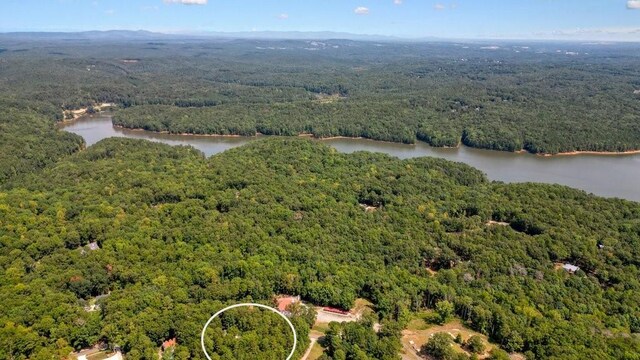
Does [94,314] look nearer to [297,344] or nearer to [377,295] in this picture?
[297,344]

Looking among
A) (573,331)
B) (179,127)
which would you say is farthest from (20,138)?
(573,331)

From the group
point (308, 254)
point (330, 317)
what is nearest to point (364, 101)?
point (308, 254)

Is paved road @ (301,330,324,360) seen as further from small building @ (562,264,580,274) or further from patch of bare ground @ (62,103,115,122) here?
patch of bare ground @ (62,103,115,122)

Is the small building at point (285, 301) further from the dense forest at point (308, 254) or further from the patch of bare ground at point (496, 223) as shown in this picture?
the patch of bare ground at point (496, 223)

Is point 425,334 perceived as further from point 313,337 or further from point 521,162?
point 521,162

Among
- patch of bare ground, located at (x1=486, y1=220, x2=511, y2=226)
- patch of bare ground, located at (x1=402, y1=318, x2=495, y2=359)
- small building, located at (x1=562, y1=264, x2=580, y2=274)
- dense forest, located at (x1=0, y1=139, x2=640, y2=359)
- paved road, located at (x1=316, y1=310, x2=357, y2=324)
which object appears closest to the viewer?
dense forest, located at (x1=0, y1=139, x2=640, y2=359)

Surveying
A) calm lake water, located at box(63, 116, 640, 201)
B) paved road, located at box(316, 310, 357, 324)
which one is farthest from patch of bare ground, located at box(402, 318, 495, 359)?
calm lake water, located at box(63, 116, 640, 201)
